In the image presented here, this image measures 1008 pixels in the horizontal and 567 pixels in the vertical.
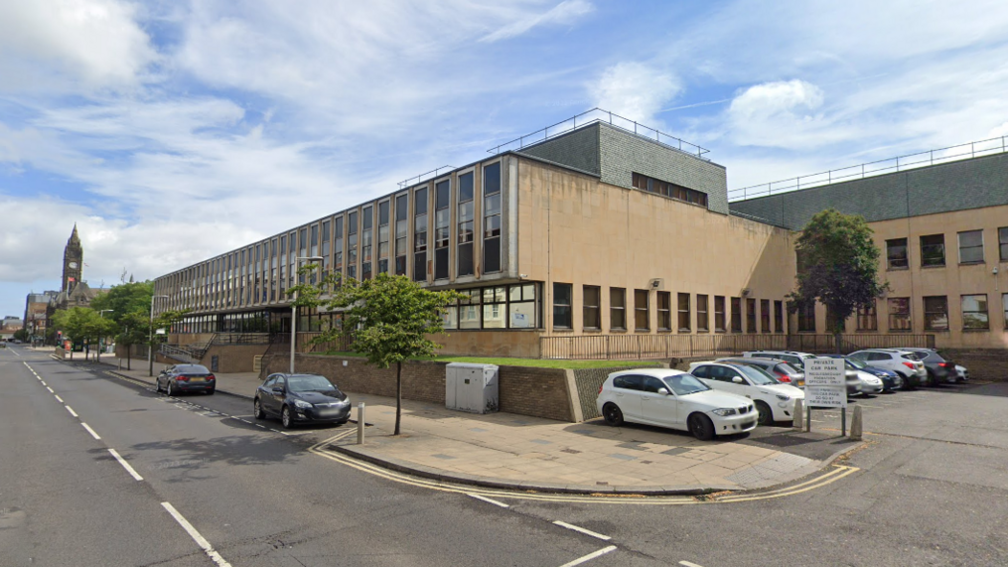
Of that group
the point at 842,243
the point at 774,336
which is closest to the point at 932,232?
the point at 842,243

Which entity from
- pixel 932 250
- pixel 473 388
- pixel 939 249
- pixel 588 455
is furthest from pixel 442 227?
pixel 939 249

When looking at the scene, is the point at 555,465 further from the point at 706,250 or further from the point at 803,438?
the point at 706,250

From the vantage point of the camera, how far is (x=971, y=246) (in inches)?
1315

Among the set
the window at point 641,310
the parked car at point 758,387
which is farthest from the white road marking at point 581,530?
the window at point 641,310

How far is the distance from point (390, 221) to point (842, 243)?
24.0 m

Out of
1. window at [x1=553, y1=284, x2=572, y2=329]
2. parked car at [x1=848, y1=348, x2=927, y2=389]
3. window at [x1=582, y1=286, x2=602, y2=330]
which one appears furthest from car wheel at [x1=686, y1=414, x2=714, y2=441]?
parked car at [x1=848, y1=348, x2=927, y2=389]

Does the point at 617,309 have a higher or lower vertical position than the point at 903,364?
higher

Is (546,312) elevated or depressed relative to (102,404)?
elevated

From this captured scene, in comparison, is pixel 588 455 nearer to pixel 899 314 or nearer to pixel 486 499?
pixel 486 499

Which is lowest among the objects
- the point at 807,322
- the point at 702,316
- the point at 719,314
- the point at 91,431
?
the point at 91,431

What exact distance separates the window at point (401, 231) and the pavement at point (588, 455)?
14.0 meters

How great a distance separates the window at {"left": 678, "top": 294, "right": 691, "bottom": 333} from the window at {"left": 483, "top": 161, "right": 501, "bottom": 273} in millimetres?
11343

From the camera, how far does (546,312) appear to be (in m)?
23.4

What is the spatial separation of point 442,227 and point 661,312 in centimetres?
1157
